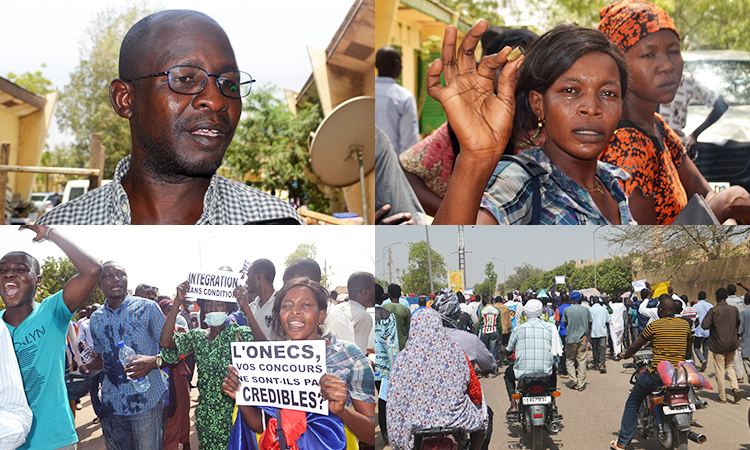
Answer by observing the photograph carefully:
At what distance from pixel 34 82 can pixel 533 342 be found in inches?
135

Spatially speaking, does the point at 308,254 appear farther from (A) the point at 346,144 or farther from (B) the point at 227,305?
(A) the point at 346,144

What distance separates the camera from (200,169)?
8.87 ft

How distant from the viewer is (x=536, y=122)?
2764 millimetres

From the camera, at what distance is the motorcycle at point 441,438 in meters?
2.69

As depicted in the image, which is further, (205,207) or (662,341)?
(662,341)

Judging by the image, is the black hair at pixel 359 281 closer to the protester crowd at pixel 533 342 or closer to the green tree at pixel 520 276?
the protester crowd at pixel 533 342

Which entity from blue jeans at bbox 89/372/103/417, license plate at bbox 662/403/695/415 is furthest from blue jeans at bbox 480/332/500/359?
blue jeans at bbox 89/372/103/417

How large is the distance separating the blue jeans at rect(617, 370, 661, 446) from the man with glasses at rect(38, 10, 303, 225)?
7.32 ft

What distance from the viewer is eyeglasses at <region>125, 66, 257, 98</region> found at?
8.31ft

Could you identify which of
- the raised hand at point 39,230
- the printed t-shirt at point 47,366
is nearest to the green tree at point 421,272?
the printed t-shirt at point 47,366

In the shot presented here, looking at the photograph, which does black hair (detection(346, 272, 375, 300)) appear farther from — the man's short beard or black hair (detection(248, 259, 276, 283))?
the man's short beard

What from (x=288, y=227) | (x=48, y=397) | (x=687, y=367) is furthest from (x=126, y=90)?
(x=687, y=367)

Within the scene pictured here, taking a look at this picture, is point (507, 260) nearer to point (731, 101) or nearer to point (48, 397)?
point (731, 101)

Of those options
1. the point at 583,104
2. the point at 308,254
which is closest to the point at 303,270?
the point at 308,254
